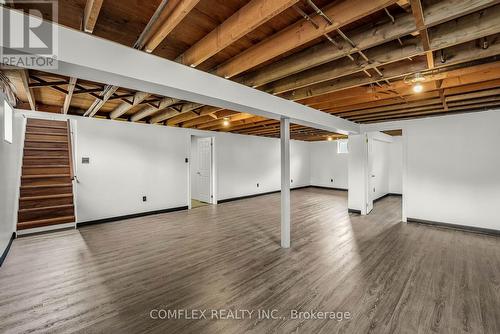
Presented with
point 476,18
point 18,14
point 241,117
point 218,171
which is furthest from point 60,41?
point 218,171

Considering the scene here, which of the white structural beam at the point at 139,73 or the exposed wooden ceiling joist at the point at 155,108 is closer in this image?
the white structural beam at the point at 139,73

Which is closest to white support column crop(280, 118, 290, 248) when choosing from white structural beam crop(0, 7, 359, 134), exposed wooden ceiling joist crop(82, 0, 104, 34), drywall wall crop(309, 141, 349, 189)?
white structural beam crop(0, 7, 359, 134)

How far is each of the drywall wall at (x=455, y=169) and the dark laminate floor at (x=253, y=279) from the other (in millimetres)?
556

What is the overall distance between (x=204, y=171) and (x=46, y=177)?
395 centimetres

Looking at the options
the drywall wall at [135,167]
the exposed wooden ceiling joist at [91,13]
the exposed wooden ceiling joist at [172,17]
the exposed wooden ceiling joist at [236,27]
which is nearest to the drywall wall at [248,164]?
the drywall wall at [135,167]

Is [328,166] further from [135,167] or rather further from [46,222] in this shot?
[46,222]

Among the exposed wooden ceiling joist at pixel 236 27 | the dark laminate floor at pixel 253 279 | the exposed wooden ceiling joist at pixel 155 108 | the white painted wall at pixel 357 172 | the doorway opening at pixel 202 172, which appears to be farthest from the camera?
the doorway opening at pixel 202 172

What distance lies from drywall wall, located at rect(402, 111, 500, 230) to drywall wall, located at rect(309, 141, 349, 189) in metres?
4.59

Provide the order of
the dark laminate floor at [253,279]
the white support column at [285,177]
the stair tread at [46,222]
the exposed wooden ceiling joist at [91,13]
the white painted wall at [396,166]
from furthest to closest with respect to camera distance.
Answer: the white painted wall at [396,166] < the stair tread at [46,222] < the white support column at [285,177] < the dark laminate floor at [253,279] < the exposed wooden ceiling joist at [91,13]

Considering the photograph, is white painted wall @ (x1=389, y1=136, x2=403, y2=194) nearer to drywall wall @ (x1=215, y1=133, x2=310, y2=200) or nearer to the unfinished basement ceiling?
drywall wall @ (x1=215, y1=133, x2=310, y2=200)

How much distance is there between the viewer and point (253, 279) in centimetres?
262

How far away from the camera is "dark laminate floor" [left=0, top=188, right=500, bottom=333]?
1.93 meters

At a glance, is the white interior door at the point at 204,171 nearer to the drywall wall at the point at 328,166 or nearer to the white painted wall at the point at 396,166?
the drywall wall at the point at 328,166

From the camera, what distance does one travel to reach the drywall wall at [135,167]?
4.88 metres
